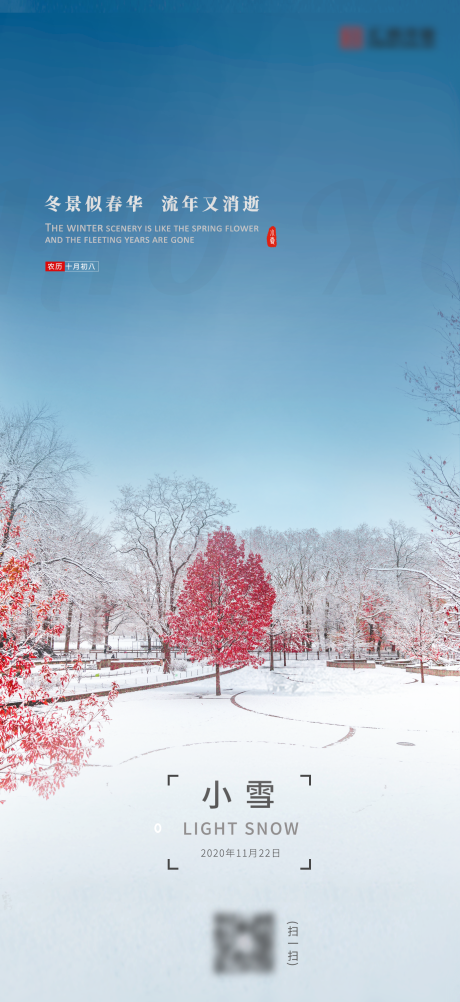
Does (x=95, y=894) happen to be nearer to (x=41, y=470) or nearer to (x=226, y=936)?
(x=226, y=936)

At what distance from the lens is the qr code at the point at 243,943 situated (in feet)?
9.89

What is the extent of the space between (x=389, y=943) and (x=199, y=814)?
2.31 metres

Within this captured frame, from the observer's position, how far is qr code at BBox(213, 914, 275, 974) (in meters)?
3.02

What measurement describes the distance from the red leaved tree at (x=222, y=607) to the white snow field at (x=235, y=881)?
7.68 metres

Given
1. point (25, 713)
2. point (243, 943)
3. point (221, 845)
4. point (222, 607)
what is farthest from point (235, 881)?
point (222, 607)

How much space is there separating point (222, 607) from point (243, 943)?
475 inches

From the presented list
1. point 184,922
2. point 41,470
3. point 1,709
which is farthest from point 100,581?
point 184,922

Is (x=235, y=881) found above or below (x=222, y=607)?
below

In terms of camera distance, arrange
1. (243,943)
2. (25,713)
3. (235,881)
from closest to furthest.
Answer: (243,943)
(235,881)
(25,713)

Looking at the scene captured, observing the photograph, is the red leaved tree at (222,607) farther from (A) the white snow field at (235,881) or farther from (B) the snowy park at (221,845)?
(A) the white snow field at (235,881)

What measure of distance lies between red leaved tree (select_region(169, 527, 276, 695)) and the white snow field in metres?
7.68

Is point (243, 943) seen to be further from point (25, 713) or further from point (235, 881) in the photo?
point (25, 713)

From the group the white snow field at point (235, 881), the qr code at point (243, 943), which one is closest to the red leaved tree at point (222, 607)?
the white snow field at point (235, 881)

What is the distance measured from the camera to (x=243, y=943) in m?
3.19
